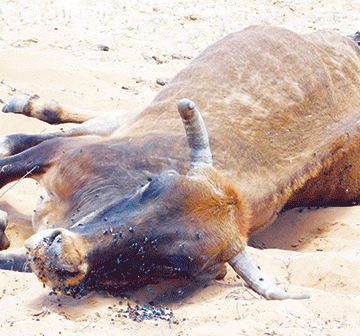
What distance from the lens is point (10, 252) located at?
4.05 m

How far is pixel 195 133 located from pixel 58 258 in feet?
4.04

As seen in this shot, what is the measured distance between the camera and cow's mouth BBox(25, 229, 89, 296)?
286 cm

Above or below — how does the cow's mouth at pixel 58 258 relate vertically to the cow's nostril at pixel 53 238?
below

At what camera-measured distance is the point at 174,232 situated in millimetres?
3299

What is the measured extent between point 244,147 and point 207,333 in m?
2.13

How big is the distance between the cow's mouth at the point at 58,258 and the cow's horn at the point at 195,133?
1.03m

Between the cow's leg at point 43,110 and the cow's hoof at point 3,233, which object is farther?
the cow's leg at point 43,110

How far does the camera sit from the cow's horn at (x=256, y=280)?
3285mm

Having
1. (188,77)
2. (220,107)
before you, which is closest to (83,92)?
(188,77)

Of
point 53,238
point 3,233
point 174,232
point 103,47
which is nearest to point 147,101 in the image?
point 103,47

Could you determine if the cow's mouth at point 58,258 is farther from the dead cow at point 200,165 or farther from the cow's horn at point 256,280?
the cow's horn at point 256,280

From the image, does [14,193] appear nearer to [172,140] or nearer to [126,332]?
[172,140]

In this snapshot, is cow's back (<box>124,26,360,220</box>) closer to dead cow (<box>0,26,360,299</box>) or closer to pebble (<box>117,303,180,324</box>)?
dead cow (<box>0,26,360,299</box>)

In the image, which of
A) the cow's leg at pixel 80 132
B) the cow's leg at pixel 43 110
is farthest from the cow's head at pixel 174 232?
the cow's leg at pixel 43 110
